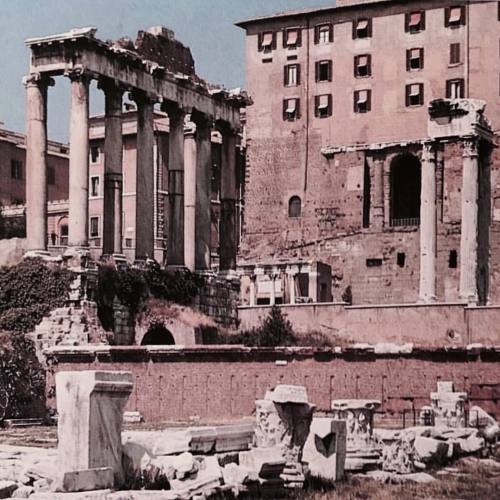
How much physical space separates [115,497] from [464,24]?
44.8 metres

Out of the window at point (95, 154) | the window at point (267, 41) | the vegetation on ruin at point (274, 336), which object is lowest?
the vegetation on ruin at point (274, 336)

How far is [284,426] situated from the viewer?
17.4 meters

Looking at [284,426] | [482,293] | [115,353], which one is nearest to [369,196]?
[482,293]

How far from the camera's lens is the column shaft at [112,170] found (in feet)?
126

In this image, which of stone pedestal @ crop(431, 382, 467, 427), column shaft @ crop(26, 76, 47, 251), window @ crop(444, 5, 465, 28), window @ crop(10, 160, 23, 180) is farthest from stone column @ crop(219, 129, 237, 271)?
stone pedestal @ crop(431, 382, 467, 427)

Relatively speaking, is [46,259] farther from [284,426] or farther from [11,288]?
[284,426]

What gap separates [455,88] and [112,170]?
21594 mm

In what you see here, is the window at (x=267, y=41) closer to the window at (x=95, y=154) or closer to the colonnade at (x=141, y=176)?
the window at (x=95, y=154)

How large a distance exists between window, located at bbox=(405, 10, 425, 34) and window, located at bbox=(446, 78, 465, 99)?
2.84 m

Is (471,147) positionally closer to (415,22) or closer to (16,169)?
(415,22)

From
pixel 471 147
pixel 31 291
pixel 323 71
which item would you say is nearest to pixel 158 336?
pixel 31 291

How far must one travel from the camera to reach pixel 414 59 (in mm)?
56938

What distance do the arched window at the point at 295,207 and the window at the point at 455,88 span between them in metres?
8.33

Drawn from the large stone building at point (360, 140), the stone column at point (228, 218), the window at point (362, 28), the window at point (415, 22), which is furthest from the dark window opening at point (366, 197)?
the stone column at point (228, 218)
